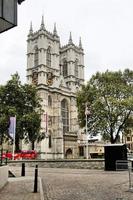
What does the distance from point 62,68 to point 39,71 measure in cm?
1426

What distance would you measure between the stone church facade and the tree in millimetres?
32506

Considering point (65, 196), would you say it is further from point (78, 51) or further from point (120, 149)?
point (78, 51)

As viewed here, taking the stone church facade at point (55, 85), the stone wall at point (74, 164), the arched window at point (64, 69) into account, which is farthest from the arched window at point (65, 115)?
the stone wall at point (74, 164)

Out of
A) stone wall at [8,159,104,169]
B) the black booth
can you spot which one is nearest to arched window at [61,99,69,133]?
stone wall at [8,159,104,169]

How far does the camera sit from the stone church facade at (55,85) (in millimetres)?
84375

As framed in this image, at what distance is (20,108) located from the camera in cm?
5350

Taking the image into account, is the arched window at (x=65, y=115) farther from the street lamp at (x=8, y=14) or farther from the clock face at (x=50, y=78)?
the street lamp at (x=8, y=14)

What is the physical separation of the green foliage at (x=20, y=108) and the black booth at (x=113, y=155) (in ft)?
86.5

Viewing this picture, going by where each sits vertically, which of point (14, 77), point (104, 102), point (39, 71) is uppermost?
point (39, 71)

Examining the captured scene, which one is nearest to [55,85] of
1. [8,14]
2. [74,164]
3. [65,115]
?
[65,115]

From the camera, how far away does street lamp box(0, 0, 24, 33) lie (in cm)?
972

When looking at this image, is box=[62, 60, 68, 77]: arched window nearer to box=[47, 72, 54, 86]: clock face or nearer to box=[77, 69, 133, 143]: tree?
box=[47, 72, 54, 86]: clock face

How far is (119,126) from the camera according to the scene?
4878 centimetres

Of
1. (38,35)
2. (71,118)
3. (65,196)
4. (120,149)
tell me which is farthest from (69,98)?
(65,196)
